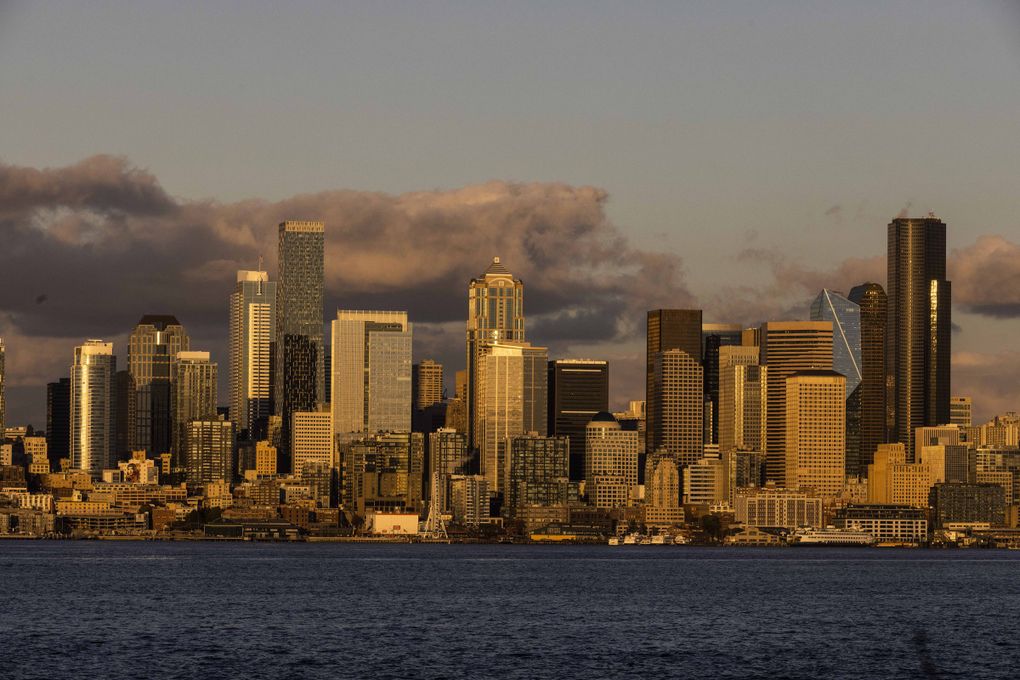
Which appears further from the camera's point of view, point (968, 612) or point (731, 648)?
point (968, 612)

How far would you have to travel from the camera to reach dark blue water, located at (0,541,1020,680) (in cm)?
8925

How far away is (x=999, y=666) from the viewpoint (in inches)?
3615

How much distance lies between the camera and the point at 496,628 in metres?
109

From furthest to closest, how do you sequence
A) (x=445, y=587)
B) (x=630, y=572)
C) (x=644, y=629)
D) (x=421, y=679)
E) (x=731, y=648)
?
(x=630, y=572), (x=445, y=587), (x=644, y=629), (x=731, y=648), (x=421, y=679)

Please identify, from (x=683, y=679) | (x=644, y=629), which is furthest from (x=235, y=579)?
(x=683, y=679)

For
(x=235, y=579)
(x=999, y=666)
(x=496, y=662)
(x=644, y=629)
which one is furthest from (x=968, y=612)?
(x=235, y=579)

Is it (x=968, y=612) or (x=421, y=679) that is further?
(x=968, y=612)

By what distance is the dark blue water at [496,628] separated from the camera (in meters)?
89.2

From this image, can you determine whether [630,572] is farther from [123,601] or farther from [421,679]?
[421,679]

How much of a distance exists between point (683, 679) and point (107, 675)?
80.0 feet

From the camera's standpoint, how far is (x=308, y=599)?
13438 cm

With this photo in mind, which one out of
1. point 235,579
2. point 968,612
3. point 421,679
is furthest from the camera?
point 235,579

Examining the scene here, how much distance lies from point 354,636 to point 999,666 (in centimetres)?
3247

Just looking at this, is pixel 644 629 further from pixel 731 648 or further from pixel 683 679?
pixel 683 679
